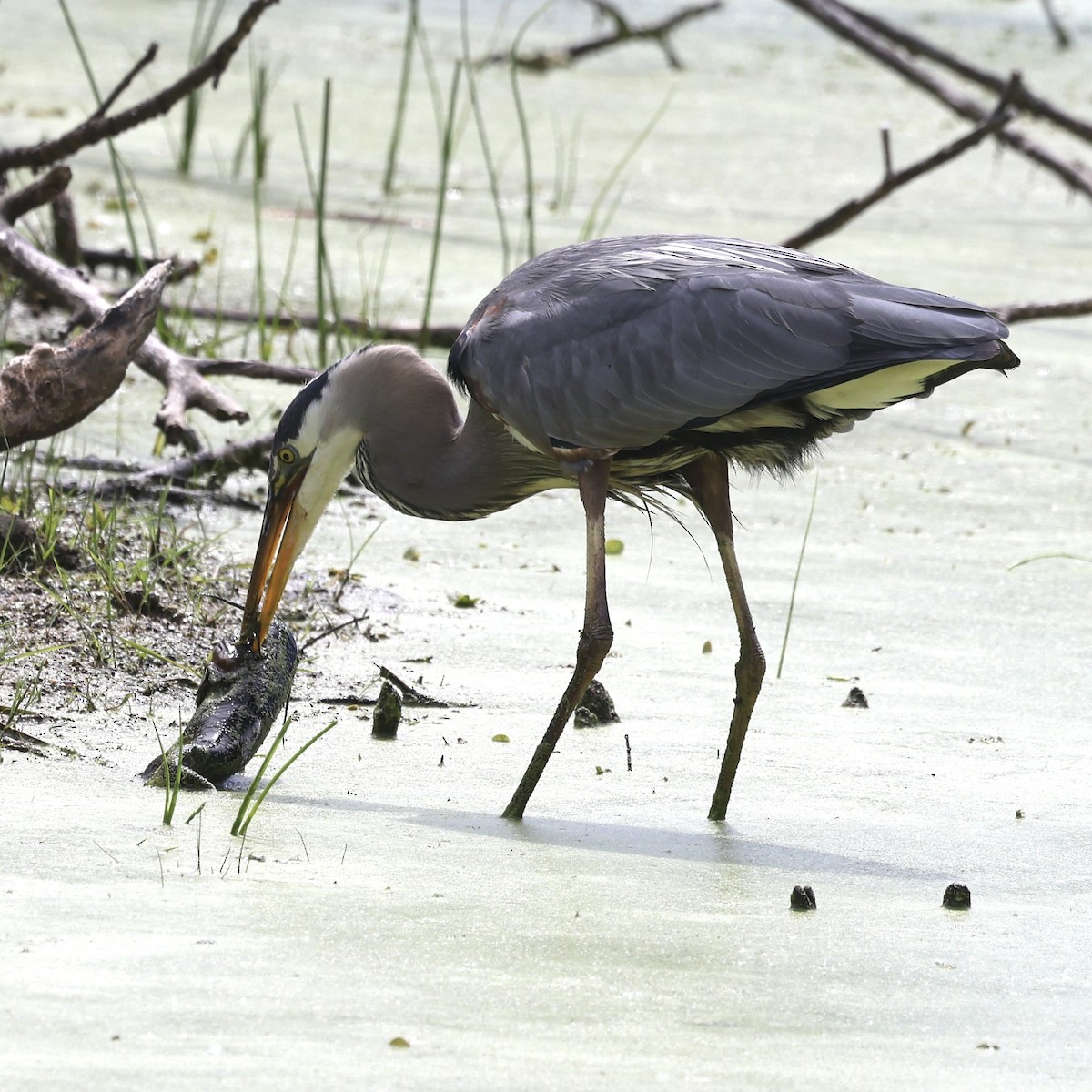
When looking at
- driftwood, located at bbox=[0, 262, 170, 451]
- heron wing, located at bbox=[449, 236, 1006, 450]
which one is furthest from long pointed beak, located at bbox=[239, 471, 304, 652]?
driftwood, located at bbox=[0, 262, 170, 451]

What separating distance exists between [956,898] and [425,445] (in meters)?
1.56

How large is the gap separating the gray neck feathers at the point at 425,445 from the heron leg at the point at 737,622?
1.03 feet

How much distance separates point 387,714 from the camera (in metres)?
→ 3.52

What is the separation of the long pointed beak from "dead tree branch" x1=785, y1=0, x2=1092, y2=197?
16.9ft

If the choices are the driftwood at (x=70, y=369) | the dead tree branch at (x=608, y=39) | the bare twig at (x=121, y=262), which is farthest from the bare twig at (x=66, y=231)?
the dead tree branch at (x=608, y=39)

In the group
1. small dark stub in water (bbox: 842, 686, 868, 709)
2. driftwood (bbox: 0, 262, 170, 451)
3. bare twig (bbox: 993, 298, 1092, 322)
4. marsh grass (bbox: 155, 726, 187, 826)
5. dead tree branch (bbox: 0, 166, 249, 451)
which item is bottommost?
marsh grass (bbox: 155, 726, 187, 826)

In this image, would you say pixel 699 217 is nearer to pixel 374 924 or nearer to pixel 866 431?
pixel 866 431

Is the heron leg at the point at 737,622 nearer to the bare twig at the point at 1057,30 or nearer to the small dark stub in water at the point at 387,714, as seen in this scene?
the small dark stub in water at the point at 387,714

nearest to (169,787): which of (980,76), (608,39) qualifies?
(980,76)

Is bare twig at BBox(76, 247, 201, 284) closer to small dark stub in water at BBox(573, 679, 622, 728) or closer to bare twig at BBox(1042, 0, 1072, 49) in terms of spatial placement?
small dark stub in water at BBox(573, 679, 622, 728)

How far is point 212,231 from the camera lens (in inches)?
326

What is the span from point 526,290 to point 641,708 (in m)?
0.98

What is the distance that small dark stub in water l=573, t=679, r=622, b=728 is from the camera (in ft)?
12.3

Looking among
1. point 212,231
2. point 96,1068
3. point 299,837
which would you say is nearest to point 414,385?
point 299,837
